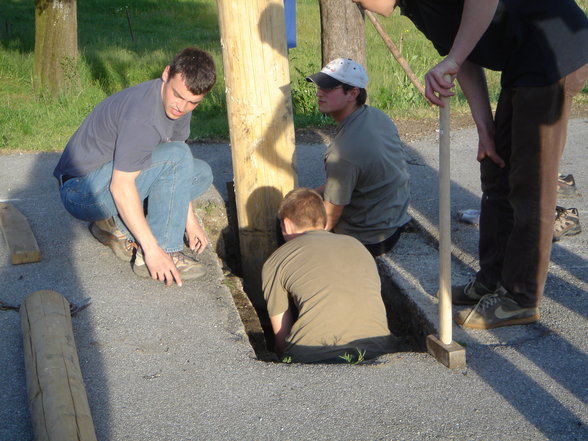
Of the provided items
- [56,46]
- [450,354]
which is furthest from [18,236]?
[56,46]

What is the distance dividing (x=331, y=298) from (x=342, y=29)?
4855 millimetres

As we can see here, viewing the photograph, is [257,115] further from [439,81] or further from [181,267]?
[439,81]

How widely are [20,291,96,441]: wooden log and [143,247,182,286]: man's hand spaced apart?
0.57m

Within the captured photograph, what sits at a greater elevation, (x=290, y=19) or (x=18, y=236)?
(x=290, y=19)

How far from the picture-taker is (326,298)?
3945mm

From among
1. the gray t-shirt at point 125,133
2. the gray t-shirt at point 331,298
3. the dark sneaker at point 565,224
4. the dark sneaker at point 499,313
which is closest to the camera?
the gray t-shirt at point 331,298

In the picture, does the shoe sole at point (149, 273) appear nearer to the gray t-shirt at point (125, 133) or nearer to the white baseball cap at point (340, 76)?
the gray t-shirt at point (125, 133)

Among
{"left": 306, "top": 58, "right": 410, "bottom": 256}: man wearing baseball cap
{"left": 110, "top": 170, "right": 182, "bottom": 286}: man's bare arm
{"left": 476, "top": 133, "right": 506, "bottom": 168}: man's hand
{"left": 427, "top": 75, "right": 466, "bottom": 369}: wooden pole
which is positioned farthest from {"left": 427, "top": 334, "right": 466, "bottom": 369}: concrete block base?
{"left": 110, "top": 170, "right": 182, "bottom": 286}: man's bare arm

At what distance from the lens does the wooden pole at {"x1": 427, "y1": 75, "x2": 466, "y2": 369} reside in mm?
3439

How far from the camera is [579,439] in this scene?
10.2 ft

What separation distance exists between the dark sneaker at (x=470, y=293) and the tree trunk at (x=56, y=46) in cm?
744

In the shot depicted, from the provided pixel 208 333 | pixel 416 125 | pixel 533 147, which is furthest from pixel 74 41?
pixel 533 147

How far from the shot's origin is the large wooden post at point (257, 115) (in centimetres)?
476

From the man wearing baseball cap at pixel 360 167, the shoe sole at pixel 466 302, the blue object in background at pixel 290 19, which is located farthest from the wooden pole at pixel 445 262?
the blue object in background at pixel 290 19
